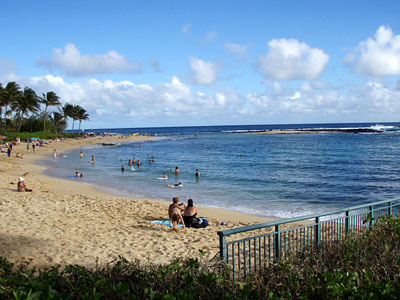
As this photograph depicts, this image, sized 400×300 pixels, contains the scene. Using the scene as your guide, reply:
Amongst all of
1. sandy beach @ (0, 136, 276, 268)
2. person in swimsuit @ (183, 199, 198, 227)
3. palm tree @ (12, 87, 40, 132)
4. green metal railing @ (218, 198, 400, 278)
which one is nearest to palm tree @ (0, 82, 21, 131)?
palm tree @ (12, 87, 40, 132)

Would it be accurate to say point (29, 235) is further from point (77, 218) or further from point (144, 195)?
point (144, 195)

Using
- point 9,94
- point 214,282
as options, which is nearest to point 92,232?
point 214,282

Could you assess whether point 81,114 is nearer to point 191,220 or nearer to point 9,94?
point 9,94

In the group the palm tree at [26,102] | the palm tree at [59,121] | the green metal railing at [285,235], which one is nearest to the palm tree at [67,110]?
the palm tree at [59,121]

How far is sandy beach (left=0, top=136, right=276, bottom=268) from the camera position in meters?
7.93

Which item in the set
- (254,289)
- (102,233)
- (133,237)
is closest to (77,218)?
(102,233)

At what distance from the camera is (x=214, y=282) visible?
142 inches

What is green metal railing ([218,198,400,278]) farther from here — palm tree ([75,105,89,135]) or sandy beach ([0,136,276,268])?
palm tree ([75,105,89,135])

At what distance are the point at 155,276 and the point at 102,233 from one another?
22.5 feet

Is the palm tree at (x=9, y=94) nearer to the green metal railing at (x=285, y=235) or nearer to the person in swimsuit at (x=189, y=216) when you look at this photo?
the person in swimsuit at (x=189, y=216)

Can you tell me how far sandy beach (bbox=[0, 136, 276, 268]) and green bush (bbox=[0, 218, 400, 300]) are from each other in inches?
78.1

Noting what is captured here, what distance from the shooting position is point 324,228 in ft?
19.9

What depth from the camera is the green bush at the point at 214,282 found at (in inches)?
128

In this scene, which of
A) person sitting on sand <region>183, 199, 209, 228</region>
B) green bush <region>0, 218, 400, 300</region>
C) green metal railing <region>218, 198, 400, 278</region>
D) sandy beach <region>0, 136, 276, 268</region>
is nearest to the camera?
green bush <region>0, 218, 400, 300</region>
